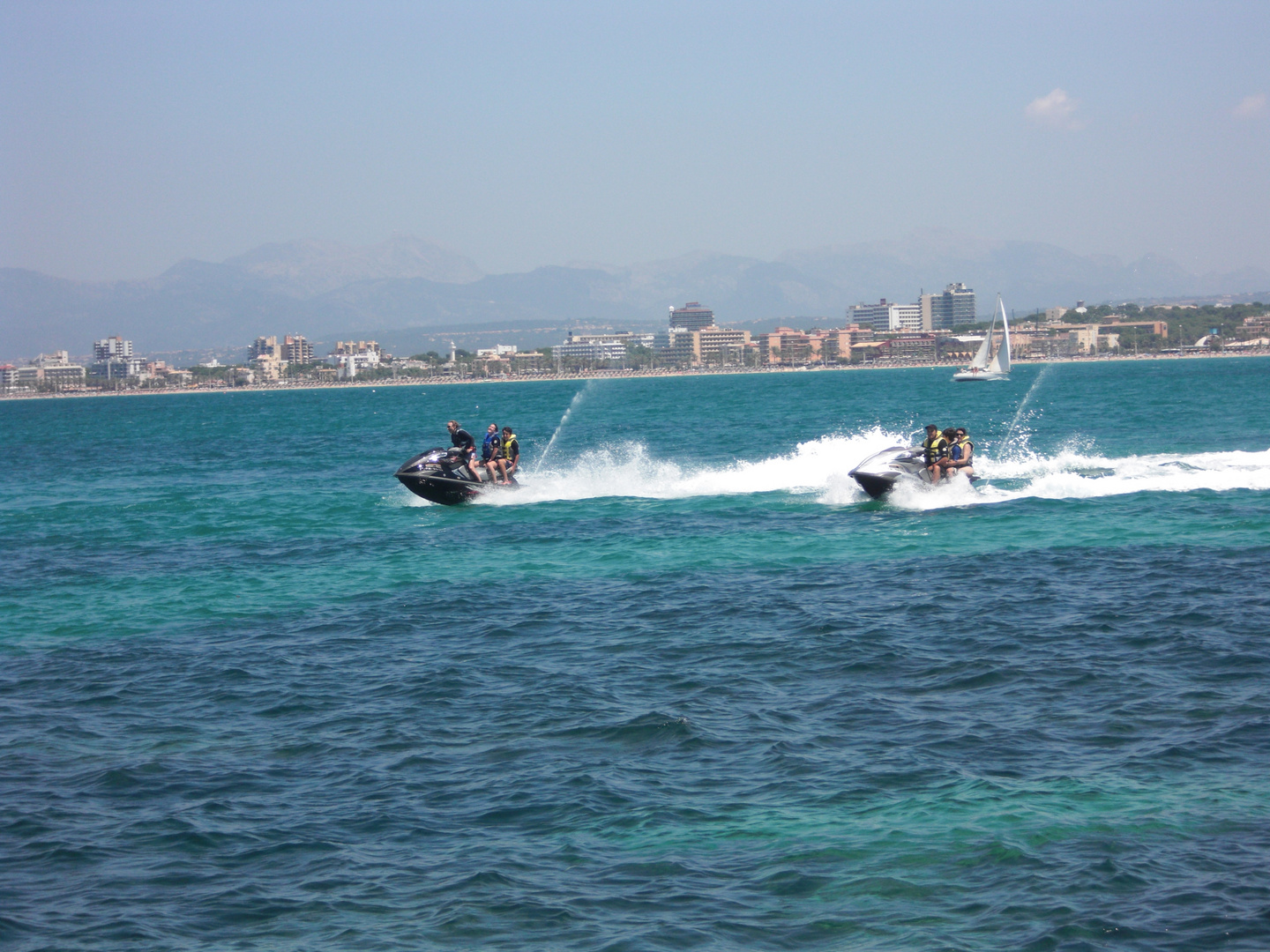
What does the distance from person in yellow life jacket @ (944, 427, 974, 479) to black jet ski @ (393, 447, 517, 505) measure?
426 inches

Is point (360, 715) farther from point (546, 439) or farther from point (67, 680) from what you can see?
point (546, 439)

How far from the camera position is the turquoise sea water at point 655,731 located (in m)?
8.26

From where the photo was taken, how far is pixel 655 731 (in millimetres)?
11516

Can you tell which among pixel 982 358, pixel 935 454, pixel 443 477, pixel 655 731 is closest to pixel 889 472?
pixel 935 454

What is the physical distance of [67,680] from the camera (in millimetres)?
14156

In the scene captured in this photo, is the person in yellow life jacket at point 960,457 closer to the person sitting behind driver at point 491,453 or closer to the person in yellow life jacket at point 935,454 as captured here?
the person in yellow life jacket at point 935,454

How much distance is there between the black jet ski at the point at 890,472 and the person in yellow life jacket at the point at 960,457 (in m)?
0.48

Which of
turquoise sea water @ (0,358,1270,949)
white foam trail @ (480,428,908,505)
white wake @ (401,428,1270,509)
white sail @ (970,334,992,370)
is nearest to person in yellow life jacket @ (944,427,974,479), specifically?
white wake @ (401,428,1270,509)

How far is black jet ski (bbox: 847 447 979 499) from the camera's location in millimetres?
25594

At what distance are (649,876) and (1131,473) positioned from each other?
972 inches

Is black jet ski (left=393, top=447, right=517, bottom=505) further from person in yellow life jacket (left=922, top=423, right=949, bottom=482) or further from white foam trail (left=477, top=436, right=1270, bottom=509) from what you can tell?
person in yellow life jacket (left=922, top=423, right=949, bottom=482)

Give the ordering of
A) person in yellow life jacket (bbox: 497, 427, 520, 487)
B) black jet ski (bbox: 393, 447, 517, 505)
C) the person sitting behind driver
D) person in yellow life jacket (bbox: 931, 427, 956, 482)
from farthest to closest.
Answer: person in yellow life jacket (bbox: 497, 427, 520, 487) → the person sitting behind driver → black jet ski (bbox: 393, 447, 517, 505) → person in yellow life jacket (bbox: 931, 427, 956, 482)

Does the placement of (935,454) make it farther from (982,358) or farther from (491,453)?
(982,358)

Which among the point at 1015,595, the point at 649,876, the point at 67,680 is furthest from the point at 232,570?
the point at 649,876
